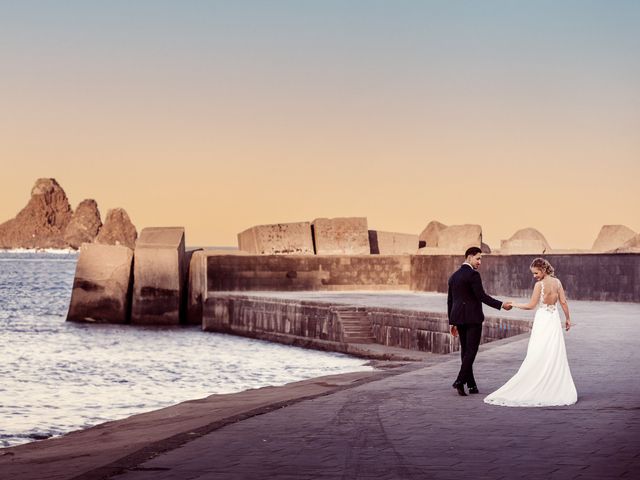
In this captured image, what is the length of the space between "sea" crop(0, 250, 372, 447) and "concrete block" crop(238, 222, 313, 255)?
327 inches

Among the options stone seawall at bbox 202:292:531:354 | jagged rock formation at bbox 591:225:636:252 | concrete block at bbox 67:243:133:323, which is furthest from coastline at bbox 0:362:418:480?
jagged rock formation at bbox 591:225:636:252

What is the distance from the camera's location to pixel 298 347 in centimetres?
2670

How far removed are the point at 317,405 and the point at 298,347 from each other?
17.1 meters

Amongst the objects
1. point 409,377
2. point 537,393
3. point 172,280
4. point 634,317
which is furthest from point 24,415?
point 172,280

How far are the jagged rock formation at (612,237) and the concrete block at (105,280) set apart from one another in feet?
78.4

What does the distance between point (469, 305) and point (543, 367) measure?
1.03m

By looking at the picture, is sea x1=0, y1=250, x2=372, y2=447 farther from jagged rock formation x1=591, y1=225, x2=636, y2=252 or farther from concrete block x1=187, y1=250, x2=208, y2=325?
jagged rock formation x1=591, y1=225, x2=636, y2=252

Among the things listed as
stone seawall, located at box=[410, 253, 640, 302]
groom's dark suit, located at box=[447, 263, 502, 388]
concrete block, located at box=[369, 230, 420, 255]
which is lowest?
Answer: groom's dark suit, located at box=[447, 263, 502, 388]

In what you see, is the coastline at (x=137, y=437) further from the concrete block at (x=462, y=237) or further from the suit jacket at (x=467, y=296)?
the concrete block at (x=462, y=237)

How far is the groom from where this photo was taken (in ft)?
32.8

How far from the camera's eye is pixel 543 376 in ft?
30.7

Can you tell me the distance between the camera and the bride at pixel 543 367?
9289 mm

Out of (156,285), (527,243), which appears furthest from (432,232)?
(156,285)

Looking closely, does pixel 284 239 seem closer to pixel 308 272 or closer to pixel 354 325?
pixel 308 272
